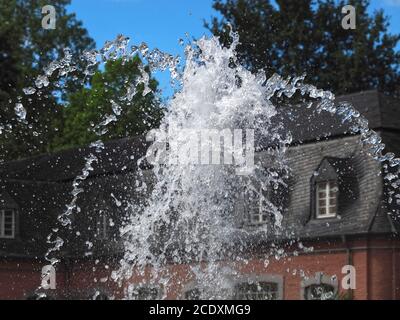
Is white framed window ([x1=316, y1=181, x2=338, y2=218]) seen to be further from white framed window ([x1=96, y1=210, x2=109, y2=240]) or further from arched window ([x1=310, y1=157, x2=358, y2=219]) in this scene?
white framed window ([x1=96, y1=210, x2=109, y2=240])

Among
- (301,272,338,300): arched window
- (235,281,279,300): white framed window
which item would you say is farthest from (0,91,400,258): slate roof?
(235,281,279,300): white framed window

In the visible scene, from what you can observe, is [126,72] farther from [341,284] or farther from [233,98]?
[233,98]

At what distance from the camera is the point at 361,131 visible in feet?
108

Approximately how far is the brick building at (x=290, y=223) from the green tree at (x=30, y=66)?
3.42 metres

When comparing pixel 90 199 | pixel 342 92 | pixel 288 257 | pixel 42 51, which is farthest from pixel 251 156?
pixel 42 51

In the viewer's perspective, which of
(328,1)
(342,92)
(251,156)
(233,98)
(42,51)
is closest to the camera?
(233,98)

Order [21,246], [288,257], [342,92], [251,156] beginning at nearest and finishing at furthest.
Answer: [251,156] → [288,257] → [21,246] → [342,92]

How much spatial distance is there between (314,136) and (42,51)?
23.5 metres

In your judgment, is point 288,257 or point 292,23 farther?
point 292,23

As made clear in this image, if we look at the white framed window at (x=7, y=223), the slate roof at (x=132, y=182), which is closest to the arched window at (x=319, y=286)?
the slate roof at (x=132, y=182)

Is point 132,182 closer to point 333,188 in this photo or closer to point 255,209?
point 255,209

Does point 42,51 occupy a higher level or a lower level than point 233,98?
higher

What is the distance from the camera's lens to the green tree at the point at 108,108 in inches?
1753

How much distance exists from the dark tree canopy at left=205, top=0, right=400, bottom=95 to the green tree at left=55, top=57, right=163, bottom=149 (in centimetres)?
454
